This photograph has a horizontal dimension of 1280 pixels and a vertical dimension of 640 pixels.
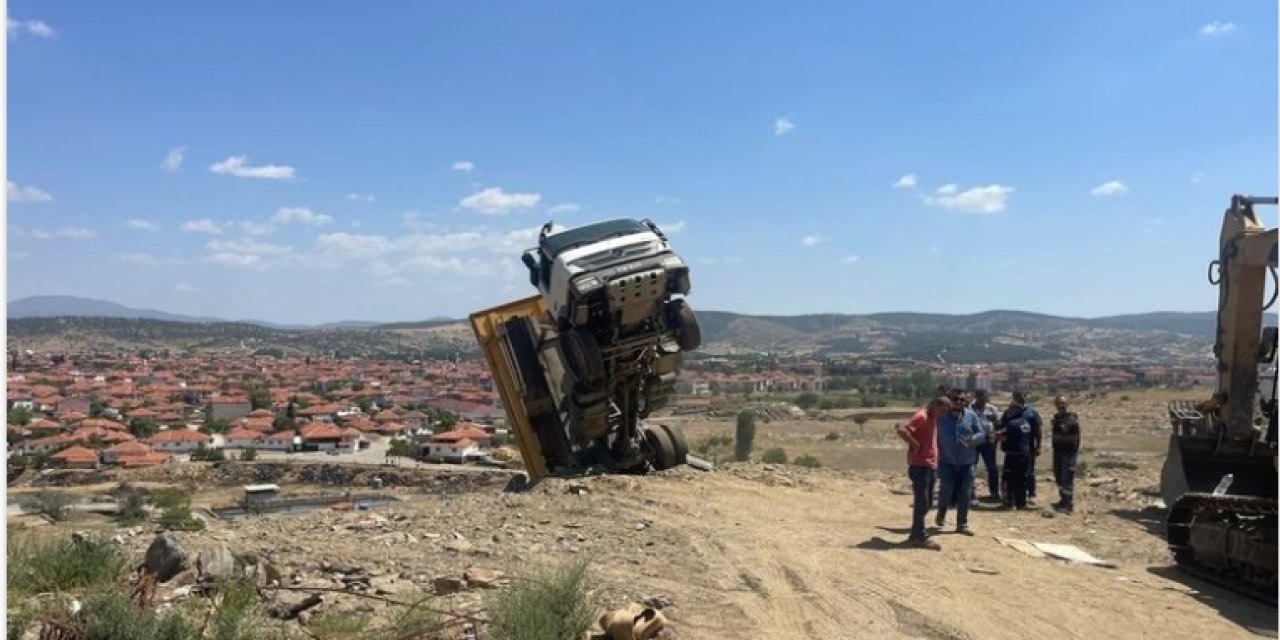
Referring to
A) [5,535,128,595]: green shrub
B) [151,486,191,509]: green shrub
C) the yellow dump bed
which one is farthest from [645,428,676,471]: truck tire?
[151,486,191,509]: green shrub

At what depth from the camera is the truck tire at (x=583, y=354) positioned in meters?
12.8

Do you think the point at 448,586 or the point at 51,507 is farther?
the point at 51,507

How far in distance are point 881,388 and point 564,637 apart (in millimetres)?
86758

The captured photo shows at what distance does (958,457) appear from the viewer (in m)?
10.8

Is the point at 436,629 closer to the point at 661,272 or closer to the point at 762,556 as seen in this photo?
the point at 762,556

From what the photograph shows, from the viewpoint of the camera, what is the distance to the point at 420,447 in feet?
187

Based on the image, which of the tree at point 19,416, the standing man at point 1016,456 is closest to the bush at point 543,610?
the standing man at point 1016,456

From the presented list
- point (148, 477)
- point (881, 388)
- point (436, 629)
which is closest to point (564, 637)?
point (436, 629)

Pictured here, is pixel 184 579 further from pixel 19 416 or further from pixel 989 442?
pixel 19 416

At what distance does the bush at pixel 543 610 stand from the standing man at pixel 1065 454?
8915mm

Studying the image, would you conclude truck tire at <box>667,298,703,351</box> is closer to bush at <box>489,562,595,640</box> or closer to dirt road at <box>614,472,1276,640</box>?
dirt road at <box>614,472,1276,640</box>

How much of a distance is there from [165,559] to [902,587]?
5718mm

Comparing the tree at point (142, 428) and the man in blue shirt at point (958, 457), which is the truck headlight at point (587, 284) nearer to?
the man in blue shirt at point (958, 457)

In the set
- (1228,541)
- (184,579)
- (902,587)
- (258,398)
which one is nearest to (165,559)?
(184,579)
